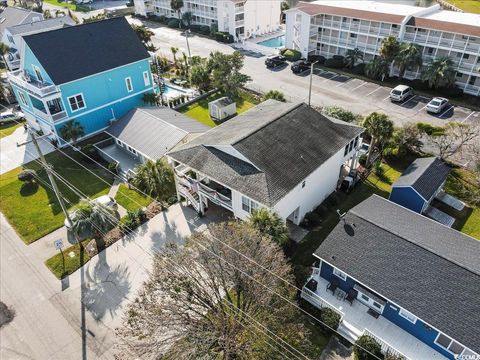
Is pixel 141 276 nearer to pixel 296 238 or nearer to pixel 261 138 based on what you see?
pixel 296 238

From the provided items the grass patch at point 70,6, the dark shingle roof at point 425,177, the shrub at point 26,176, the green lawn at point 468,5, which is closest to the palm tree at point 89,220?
the shrub at point 26,176

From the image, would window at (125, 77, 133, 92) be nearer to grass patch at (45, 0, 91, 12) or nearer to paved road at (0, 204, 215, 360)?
paved road at (0, 204, 215, 360)

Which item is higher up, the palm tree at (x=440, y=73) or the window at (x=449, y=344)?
the palm tree at (x=440, y=73)

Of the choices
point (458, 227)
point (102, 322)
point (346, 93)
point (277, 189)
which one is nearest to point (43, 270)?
point (102, 322)

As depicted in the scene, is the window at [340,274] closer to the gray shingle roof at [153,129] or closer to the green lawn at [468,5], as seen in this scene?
the gray shingle roof at [153,129]

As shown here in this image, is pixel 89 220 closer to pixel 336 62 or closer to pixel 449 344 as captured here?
pixel 449 344

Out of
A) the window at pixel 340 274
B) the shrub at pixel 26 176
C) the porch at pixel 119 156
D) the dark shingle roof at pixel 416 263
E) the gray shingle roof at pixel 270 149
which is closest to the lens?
the dark shingle roof at pixel 416 263

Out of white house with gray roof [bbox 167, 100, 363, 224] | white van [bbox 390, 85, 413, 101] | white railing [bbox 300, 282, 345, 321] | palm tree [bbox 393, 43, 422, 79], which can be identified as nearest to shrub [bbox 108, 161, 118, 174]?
white house with gray roof [bbox 167, 100, 363, 224]

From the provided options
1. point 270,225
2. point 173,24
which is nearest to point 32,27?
point 173,24
